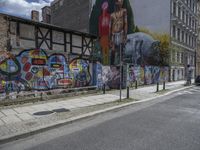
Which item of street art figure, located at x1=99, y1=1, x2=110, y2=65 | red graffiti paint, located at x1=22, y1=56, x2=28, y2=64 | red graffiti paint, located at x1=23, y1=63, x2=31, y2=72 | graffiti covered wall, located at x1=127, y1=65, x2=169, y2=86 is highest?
street art figure, located at x1=99, y1=1, x2=110, y2=65

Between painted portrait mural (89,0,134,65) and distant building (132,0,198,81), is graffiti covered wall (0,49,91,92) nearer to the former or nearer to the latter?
painted portrait mural (89,0,134,65)

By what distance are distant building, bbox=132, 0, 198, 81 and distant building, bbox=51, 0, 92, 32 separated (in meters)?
8.29

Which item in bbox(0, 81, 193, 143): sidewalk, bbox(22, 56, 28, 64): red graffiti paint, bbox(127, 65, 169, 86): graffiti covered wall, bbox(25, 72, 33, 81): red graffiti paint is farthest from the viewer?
bbox(127, 65, 169, 86): graffiti covered wall

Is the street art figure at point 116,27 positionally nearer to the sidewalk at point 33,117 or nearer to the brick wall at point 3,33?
the brick wall at point 3,33

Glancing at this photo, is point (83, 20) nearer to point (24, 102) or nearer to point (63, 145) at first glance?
point (24, 102)

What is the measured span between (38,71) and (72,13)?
28.3 meters

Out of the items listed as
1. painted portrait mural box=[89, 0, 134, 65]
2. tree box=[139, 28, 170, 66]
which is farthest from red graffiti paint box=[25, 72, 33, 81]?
tree box=[139, 28, 170, 66]

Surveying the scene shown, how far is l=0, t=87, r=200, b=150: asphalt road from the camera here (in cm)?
477

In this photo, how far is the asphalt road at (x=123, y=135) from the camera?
15.6ft

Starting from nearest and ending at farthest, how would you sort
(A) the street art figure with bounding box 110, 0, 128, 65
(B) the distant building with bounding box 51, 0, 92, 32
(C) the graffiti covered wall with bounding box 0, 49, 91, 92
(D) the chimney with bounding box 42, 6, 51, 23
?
(C) the graffiti covered wall with bounding box 0, 49, 91, 92, (A) the street art figure with bounding box 110, 0, 128, 65, (B) the distant building with bounding box 51, 0, 92, 32, (D) the chimney with bounding box 42, 6, 51, 23

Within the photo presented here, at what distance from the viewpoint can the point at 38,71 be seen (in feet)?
36.9

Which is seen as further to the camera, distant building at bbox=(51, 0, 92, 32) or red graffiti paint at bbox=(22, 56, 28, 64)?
distant building at bbox=(51, 0, 92, 32)

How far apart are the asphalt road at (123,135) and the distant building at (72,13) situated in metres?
28.9

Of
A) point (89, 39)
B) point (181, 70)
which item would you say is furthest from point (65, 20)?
point (89, 39)
